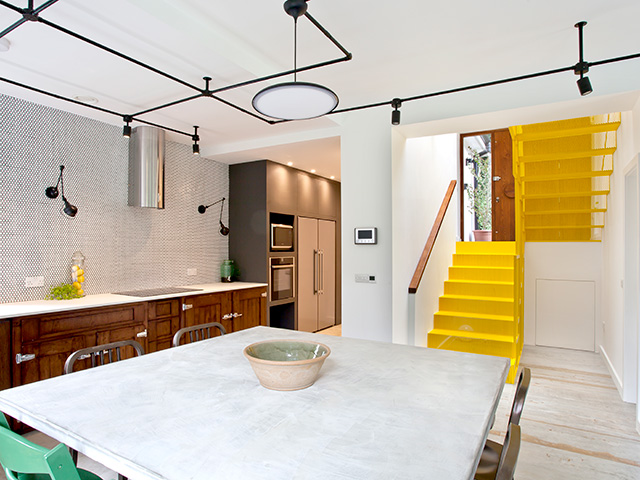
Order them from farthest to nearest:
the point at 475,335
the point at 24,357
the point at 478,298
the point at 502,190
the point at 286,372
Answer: the point at 502,190 < the point at 478,298 < the point at 475,335 < the point at 24,357 < the point at 286,372

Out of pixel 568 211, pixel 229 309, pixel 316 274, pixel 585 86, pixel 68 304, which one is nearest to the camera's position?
pixel 585 86

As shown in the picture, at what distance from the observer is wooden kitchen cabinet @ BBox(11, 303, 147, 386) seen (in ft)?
8.83

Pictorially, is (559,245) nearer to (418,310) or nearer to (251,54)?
(418,310)

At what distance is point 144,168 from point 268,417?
341cm

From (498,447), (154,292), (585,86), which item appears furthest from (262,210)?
(498,447)

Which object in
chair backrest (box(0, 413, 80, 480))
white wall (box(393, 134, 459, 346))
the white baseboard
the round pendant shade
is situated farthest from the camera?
white wall (box(393, 134, 459, 346))

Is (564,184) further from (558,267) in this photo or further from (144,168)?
(144,168)

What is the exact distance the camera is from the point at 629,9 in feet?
7.02

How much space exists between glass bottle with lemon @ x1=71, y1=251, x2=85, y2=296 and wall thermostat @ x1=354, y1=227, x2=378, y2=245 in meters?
2.45

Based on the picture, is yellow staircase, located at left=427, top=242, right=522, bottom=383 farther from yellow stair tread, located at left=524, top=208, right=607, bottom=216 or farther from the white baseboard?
the white baseboard

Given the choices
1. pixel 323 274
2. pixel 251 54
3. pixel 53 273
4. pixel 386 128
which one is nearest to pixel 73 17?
pixel 251 54

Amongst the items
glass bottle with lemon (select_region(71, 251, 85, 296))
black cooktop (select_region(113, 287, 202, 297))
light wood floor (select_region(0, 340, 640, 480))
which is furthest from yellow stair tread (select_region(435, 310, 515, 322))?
glass bottle with lemon (select_region(71, 251, 85, 296))

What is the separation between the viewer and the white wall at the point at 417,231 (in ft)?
12.0

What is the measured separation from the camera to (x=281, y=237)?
16.7 ft
